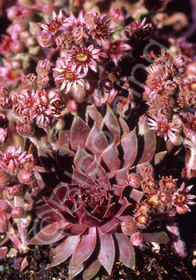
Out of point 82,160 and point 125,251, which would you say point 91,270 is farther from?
point 82,160

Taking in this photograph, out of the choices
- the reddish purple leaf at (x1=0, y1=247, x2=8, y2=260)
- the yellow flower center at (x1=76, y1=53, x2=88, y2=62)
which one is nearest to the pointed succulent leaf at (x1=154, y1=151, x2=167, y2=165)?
the yellow flower center at (x1=76, y1=53, x2=88, y2=62)

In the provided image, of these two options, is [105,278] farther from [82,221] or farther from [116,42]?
[116,42]

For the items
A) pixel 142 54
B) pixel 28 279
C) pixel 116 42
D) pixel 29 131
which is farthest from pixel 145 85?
pixel 28 279

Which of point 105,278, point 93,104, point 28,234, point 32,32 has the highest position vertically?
point 32,32

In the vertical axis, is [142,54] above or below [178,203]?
above

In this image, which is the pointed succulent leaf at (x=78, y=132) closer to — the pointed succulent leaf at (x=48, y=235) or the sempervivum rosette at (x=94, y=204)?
the sempervivum rosette at (x=94, y=204)

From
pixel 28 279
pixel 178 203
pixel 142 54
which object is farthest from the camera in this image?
pixel 142 54
